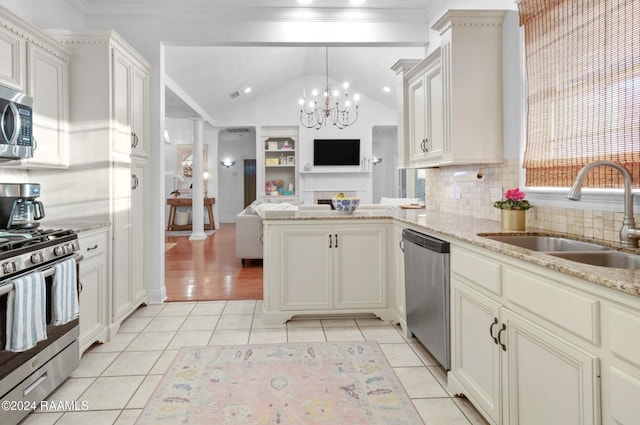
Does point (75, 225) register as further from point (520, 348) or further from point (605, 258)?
point (605, 258)

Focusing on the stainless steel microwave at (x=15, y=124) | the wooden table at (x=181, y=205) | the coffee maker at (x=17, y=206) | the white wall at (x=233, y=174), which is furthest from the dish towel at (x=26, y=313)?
the white wall at (x=233, y=174)

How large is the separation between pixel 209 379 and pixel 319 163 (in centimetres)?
766

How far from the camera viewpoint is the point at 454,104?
8.98 ft

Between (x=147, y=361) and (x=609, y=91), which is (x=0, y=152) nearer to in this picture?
(x=147, y=361)

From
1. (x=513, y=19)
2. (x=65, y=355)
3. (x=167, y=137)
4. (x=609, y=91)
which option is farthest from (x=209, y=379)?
(x=167, y=137)

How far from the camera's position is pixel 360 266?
3.39m

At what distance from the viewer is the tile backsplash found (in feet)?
6.23

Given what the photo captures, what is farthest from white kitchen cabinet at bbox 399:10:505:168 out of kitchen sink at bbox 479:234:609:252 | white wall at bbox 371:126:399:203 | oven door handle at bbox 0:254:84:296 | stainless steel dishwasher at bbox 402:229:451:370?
white wall at bbox 371:126:399:203

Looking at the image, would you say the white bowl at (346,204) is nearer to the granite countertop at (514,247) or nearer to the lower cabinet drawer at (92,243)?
the granite countertop at (514,247)

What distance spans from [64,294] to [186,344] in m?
1.00

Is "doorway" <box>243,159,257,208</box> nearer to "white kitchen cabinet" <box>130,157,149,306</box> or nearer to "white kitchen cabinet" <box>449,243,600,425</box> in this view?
"white kitchen cabinet" <box>130,157,149,306</box>

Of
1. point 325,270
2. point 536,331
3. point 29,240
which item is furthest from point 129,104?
point 536,331

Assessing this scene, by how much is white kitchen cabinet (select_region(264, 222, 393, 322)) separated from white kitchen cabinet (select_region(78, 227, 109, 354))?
1193 millimetres

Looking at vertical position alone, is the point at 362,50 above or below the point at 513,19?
above
